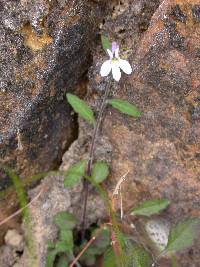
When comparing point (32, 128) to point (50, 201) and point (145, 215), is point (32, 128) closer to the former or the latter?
point (50, 201)

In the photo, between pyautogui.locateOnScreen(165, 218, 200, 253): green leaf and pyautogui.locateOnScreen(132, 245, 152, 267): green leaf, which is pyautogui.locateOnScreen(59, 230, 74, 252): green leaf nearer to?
pyautogui.locateOnScreen(132, 245, 152, 267): green leaf

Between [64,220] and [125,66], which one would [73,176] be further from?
[125,66]

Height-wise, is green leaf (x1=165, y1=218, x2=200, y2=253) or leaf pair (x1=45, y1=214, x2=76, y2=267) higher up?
leaf pair (x1=45, y1=214, x2=76, y2=267)

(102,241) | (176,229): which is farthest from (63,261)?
(176,229)

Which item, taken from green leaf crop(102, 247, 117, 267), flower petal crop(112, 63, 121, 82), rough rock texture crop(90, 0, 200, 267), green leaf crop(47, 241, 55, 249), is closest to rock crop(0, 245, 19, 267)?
green leaf crop(47, 241, 55, 249)

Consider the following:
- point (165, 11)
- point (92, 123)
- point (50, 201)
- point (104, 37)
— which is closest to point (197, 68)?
point (165, 11)

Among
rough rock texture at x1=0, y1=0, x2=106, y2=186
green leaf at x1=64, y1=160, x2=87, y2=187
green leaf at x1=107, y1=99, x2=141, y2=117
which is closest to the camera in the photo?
rough rock texture at x1=0, y1=0, x2=106, y2=186
